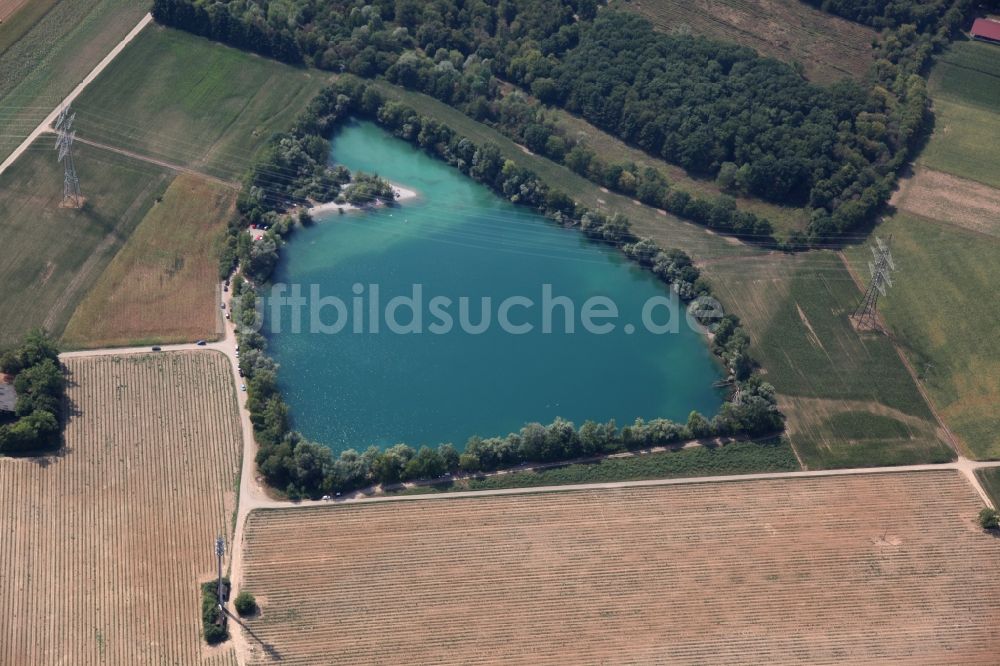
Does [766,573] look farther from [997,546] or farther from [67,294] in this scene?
[67,294]

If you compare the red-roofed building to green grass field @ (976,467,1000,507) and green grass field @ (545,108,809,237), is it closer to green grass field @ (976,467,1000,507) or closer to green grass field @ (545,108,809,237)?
green grass field @ (545,108,809,237)

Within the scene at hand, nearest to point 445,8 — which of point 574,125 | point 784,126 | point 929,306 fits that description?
point 574,125

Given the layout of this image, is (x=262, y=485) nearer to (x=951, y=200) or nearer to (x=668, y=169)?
(x=668, y=169)

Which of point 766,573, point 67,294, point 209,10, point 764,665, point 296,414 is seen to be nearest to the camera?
point 764,665

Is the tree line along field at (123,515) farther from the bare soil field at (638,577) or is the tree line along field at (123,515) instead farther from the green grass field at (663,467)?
the green grass field at (663,467)

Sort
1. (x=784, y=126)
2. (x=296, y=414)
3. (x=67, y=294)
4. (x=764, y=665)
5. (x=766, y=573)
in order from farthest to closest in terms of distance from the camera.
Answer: (x=784, y=126)
(x=67, y=294)
(x=296, y=414)
(x=766, y=573)
(x=764, y=665)
